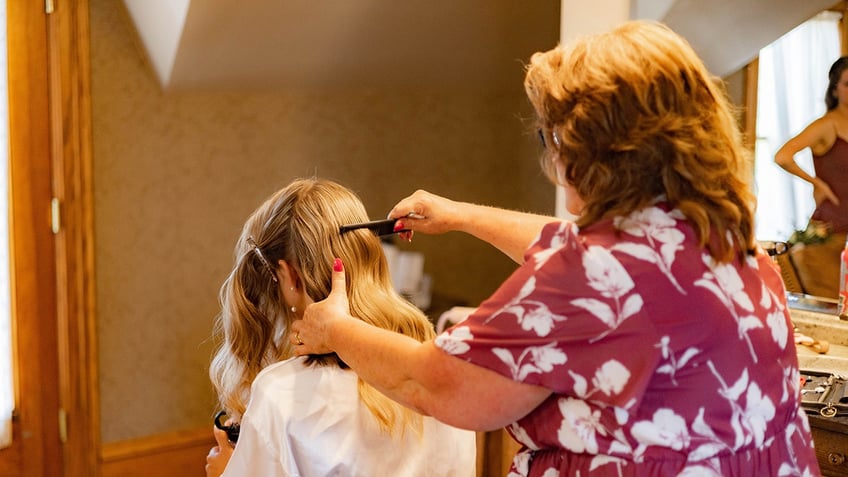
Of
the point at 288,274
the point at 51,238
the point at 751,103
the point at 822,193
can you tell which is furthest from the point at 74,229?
the point at 822,193

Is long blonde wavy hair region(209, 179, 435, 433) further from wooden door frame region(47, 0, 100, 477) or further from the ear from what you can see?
wooden door frame region(47, 0, 100, 477)

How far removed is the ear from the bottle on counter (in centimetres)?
120

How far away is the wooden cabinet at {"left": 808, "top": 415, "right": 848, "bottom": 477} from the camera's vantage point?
1.48m

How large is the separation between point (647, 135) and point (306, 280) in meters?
0.62

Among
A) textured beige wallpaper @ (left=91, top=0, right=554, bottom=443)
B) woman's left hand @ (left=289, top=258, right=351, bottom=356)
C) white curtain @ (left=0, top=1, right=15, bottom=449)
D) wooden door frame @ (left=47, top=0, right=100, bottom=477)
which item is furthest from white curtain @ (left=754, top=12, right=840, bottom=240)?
white curtain @ (left=0, top=1, right=15, bottom=449)

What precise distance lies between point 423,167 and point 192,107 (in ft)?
3.15

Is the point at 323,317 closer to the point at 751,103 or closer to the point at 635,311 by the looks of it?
Result: the point at 635,311

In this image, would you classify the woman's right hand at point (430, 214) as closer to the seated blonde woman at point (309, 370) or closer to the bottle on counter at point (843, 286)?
the seated blonde woman at point (309, 370)

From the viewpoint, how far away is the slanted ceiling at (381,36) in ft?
6.59

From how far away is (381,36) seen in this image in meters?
2.82

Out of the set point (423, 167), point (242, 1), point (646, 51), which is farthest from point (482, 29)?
point (646, 51)

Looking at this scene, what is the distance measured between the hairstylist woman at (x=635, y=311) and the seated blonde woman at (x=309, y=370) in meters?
0.30

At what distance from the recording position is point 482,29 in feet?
9.73

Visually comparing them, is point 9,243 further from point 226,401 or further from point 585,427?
point 585,427
